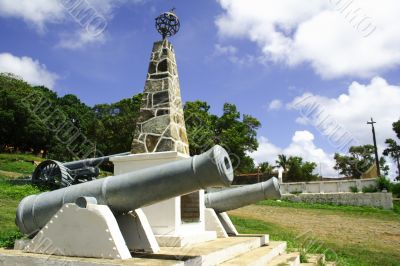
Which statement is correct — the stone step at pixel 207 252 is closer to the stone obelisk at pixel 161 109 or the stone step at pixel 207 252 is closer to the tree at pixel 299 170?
the stone obelisk at pixel 161 109

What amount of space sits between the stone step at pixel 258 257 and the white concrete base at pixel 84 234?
5.24 ft

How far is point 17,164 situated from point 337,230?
83.6 ft

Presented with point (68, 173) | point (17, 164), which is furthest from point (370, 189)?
point (17, 164)

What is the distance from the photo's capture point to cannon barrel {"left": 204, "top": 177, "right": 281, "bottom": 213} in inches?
302

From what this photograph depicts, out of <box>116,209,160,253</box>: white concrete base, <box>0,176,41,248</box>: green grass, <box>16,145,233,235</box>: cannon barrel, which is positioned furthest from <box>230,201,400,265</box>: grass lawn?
<box>0,176,41,248</box>: green grass

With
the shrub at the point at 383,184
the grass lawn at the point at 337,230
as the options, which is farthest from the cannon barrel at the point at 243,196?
the shrub at the point at 383,184

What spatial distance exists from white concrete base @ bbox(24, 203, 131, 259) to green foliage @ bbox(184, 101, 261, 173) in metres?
28.5

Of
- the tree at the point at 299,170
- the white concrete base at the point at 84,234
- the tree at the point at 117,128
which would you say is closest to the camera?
the white concrete base at the point at 84,234

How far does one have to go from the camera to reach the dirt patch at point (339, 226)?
12805mm

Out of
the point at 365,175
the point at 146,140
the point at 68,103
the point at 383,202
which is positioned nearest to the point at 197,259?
the point at 146,140

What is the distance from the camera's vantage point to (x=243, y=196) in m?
8.06

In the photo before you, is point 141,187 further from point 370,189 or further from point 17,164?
point 17,164

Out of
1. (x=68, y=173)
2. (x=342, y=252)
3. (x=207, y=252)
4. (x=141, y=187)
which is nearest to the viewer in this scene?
(x=141, y=187)

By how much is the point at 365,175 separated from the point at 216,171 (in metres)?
41.8
